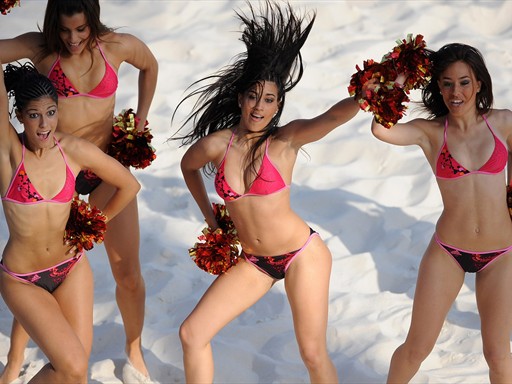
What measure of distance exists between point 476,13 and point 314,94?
6.81 ft

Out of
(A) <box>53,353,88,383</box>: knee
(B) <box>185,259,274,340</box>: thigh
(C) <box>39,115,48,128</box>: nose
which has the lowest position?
(A) <box>53,353,88,383</box>: knee

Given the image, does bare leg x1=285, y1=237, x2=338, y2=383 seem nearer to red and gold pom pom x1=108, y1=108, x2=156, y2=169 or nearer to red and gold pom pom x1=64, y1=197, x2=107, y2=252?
red and gold pom pom x1=64, y1=197, x2=107, y2=252

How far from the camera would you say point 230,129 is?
202 inches

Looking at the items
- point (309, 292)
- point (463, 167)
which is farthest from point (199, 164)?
point (463, 167)

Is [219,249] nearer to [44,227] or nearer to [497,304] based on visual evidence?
[44,227]

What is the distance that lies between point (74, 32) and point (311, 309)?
194 cm

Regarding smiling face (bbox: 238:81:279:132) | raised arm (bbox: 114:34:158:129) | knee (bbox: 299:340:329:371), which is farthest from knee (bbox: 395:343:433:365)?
raised arm (bbox: 114:34:158:129)

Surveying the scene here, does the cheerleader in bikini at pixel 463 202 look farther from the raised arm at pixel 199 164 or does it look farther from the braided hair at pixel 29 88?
the braided hair at pixel 29 88

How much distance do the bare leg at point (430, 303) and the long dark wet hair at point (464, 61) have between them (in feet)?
2.55

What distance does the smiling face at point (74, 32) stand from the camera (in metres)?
5.18

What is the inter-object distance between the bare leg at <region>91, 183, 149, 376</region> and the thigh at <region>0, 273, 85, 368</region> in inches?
30.1

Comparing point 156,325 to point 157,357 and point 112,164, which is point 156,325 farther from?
point 112,164

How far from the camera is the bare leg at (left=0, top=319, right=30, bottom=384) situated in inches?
224

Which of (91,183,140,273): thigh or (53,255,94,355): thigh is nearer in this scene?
(53,255,94,355): thigh
